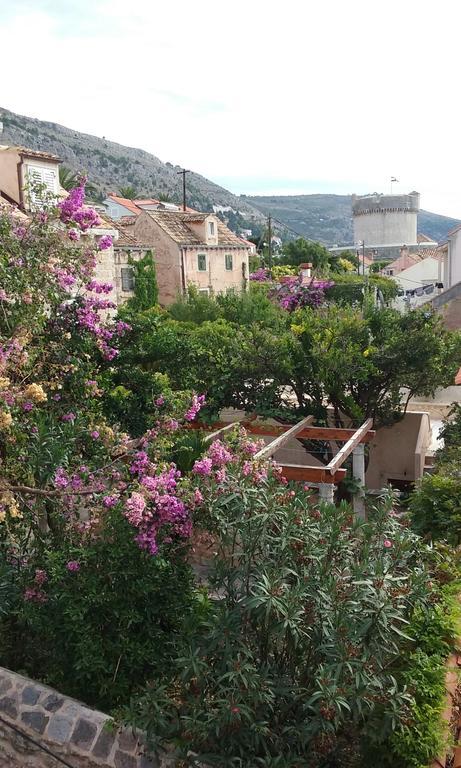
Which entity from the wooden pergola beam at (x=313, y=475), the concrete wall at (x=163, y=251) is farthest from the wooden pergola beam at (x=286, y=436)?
the concrete wall at (x=163, y=251)

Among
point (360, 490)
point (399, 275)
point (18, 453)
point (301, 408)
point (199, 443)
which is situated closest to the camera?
point (18, 453)

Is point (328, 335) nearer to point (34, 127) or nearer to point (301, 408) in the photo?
point (301, 408)

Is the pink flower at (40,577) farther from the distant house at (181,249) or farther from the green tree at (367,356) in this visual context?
the distant house at (181,249)

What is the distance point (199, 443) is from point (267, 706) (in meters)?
5.74

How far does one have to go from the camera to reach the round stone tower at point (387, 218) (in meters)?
136

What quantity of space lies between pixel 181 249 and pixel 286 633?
37976mm

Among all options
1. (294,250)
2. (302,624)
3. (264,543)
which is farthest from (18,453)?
(294,250)

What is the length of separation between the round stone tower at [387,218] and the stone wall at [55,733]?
451ft

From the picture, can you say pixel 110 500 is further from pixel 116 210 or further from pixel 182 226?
pixel 116 210

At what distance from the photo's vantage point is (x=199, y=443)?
10.3 metres

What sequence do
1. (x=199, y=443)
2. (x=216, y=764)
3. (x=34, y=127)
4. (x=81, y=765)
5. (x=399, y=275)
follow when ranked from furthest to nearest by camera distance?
(x=34, y=127)
(x=399, y=275)
(x=199, y=443)
(x=81, y=765)
(x=216, y=764)

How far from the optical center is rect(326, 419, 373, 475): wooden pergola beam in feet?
31.9

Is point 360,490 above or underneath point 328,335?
underneath

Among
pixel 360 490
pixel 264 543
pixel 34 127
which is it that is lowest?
pixel 360 490
